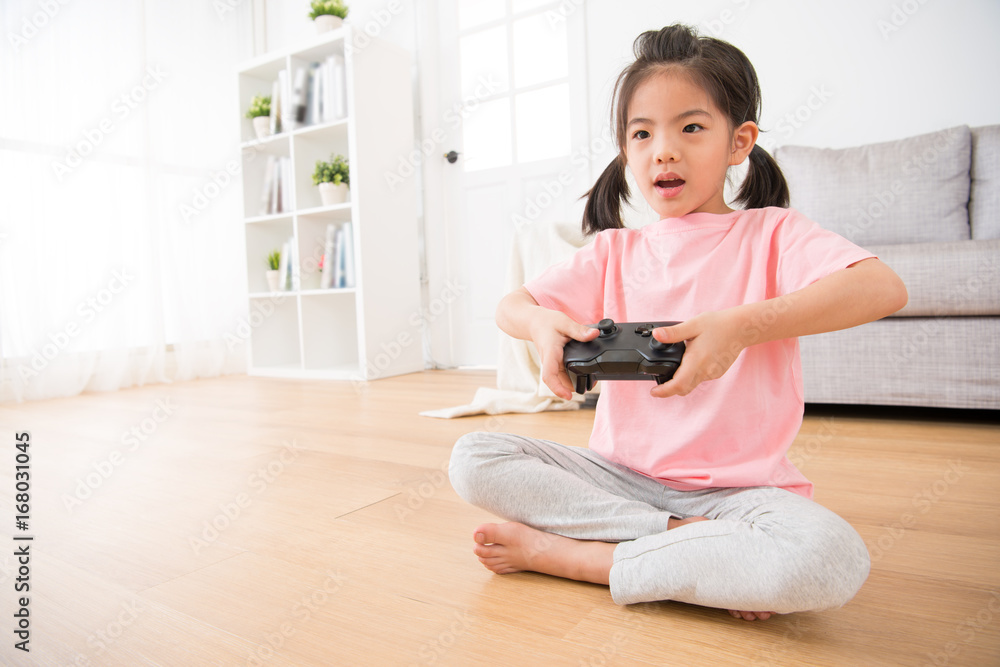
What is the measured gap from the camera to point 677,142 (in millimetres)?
679

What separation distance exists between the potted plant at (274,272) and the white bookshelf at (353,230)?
10 centimetres

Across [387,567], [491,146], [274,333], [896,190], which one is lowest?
[387,567]

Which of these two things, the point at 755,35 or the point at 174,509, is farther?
the point at 755,35

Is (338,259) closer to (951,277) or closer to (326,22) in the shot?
(326,22)

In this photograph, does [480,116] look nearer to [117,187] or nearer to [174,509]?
[117,187]

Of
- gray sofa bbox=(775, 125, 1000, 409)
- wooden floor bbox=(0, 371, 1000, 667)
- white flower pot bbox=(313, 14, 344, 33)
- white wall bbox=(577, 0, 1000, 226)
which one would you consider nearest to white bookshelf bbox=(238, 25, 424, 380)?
white flower pot bbox=(313, 14, 344, 33)

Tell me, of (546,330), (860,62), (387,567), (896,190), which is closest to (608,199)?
(546,330)

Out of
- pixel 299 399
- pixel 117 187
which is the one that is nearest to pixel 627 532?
pixel 299 399

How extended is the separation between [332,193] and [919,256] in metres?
2.15

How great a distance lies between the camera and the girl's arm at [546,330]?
24.1 inches

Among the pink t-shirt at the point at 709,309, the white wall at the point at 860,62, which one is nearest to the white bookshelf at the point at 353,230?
the white wall at the point at 860,62

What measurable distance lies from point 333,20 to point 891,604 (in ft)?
9.67

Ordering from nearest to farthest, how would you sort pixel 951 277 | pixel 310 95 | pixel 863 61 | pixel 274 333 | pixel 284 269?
1. pixel 951 277
2. pixel 863 61
3. pixel 310 95
4. pixel 284 269
5. pixel 274 333

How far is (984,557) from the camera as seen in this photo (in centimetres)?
71
